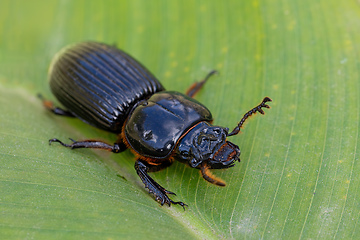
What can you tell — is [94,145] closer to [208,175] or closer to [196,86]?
[208,175]

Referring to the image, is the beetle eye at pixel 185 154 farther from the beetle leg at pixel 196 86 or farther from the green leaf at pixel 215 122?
the beetle leg at pixel 196 86

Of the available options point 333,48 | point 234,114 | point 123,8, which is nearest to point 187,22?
point 123,8

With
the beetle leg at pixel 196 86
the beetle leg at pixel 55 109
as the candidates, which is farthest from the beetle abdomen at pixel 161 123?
the beetle leg at pixel 55 109

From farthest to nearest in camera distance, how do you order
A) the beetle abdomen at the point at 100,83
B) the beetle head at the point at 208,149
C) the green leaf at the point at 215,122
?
the beetle abdomen at the point at 100,83, the beetle head at the point at 208,149, the green leaf at the point at 215,122

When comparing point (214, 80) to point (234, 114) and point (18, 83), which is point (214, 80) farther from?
point (18, 83)

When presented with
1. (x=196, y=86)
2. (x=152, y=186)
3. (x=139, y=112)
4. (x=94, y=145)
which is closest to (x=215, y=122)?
(x=196, y=86)

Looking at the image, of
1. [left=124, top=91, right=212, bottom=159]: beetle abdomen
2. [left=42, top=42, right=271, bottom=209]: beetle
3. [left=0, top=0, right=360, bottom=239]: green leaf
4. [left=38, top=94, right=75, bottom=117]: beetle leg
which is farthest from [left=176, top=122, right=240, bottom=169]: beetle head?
[left=38, top=94, right=75, bottom=117]: beetle leg

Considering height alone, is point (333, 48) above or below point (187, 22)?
above
